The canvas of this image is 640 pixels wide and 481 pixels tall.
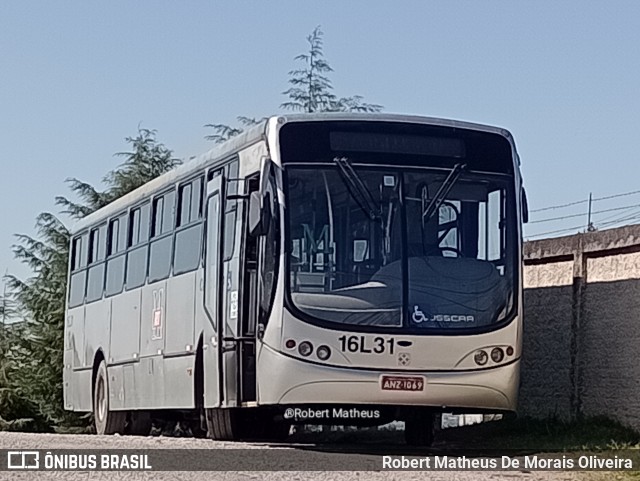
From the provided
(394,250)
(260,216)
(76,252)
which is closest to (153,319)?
(260,216)

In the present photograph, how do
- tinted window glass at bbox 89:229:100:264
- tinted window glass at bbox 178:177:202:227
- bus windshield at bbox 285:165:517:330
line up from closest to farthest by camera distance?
bus windshield at bbox 285:165:517:330
tinted window glass at bbox 178:177:202:227
tinted window glass at bbox 89:229:100:264

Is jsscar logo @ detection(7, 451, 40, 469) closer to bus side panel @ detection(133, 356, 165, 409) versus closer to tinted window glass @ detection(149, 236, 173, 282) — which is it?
bus side panel @ detection(133, 356, 165, 409)

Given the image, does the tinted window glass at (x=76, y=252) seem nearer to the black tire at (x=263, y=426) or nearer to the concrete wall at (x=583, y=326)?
the black tire at (x=263, y=426)

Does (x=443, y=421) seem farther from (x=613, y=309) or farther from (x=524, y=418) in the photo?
(x=613, y=309)

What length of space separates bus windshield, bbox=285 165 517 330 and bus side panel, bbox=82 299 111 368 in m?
8.51

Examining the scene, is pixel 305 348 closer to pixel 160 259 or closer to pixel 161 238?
pixel 160 259

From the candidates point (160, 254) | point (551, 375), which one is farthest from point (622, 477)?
point (160, 254)

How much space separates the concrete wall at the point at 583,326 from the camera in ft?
55.8

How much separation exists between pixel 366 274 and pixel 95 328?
392 inches

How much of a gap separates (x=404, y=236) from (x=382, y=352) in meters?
1.24

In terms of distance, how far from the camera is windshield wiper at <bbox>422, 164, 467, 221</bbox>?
48.1ft

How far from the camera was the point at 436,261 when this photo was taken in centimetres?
1447

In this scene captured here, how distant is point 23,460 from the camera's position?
13.4m

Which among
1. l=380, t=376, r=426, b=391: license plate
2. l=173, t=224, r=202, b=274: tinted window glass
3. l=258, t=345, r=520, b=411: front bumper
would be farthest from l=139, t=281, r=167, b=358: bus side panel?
l=380, t=376, r=426, b=391: license plate
